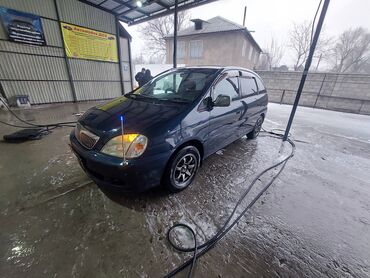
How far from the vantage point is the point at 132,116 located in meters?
2.00

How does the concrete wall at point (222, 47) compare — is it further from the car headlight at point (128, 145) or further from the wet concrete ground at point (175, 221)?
the car headlight at point (128, 145)

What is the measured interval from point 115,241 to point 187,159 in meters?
1.20

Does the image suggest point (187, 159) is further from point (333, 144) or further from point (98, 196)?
point (333, 144)

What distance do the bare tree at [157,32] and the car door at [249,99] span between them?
2641cm

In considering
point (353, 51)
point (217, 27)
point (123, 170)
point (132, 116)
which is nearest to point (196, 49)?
point (217, 27)

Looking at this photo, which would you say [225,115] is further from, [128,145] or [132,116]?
[128,145]

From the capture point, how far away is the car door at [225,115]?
249 centimetres

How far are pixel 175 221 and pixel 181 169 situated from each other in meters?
0.64

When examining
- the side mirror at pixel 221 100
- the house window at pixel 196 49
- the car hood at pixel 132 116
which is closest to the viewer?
the car hood at pixel 132 116

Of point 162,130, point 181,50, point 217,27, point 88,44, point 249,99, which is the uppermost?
point 217,27

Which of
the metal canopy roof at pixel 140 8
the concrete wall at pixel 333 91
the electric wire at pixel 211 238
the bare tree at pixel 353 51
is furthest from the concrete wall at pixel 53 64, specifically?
the bare tree at pixel 353 51

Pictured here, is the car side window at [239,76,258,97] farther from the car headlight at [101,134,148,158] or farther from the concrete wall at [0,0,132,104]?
the concrete wall at [0,0,132,104]

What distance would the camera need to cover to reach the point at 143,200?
213 cm

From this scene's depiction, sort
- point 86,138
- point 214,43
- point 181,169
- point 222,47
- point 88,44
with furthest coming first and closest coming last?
1. point 214,43
2. point 222,47
3. point 88,44
4. point 181,169
5. point 86,138
